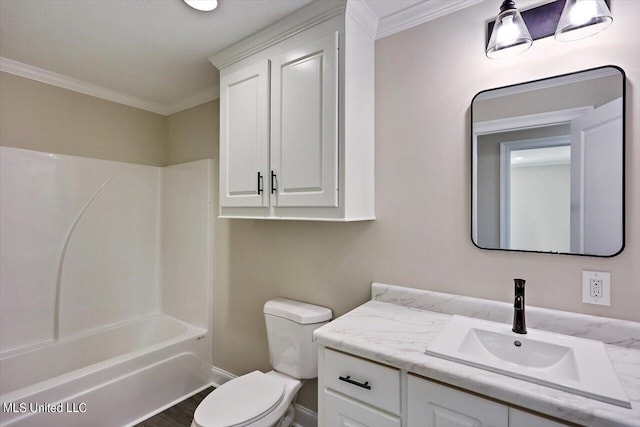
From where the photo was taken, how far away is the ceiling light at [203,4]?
144 cm

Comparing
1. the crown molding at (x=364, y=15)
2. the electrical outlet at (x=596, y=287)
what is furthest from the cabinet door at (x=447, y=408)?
the crown molding at (x=364, y=15)

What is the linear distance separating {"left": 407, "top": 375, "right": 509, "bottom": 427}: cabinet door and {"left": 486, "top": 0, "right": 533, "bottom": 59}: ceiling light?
4.06 feet

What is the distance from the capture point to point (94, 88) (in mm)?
2453

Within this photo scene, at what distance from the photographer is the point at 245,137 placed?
1.82 meters

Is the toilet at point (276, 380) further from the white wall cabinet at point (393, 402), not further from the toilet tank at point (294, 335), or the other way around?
the white wall cabinet at point (393, 402)

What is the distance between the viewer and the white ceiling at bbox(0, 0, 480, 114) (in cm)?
149

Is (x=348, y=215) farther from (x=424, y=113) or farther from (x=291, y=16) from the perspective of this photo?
(x=291, y=16)

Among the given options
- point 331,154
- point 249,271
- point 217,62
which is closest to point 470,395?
point 331,154

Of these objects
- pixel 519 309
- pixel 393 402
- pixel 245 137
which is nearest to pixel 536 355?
pixel 519 309

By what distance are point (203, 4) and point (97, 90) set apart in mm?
1594

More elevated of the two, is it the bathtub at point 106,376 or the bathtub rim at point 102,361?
the bathtub rim at point 102,361

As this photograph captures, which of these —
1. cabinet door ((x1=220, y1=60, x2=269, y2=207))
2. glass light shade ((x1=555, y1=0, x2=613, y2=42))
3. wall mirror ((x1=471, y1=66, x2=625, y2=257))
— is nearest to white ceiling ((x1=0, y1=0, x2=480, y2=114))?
cabinet door ((x1=220, y1=60, x2=269, y2=207))

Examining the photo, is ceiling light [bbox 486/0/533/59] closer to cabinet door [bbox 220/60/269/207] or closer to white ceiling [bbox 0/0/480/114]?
white ceiling [bbox 0/0/480/114]

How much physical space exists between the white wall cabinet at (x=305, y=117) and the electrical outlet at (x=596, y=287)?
3.01ft
